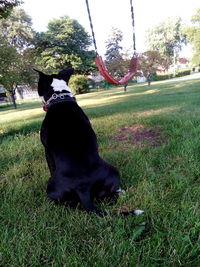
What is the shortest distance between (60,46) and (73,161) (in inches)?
1308

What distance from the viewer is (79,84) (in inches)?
1171

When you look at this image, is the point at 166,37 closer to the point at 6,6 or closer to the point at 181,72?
the point at 181,72

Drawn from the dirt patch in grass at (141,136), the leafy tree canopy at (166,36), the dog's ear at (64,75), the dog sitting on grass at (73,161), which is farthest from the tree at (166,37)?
the dog sitting on grass at (73,161)

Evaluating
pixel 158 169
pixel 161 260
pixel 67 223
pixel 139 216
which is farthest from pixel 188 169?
pixel 67 223

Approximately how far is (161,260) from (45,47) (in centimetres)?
3518

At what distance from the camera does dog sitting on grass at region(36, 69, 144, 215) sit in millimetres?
1652

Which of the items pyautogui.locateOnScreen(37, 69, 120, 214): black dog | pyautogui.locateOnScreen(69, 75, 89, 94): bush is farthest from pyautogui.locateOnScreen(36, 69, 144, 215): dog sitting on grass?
pyautogui.locateOnScreen(69, 75, 89, 94): bush

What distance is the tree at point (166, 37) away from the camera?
161ft

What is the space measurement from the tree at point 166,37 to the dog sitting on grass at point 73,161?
173ft

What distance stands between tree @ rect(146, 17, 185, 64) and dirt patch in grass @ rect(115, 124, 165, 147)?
165 feet

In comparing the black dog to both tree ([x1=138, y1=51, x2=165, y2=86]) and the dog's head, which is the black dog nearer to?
the dog's head

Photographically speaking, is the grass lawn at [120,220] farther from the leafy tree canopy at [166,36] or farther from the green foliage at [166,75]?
the leafy tree canopy at [166,36]

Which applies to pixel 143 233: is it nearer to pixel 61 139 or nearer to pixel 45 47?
pixel 61 139

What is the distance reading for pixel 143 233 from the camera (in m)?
1.41
